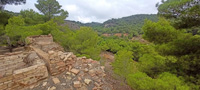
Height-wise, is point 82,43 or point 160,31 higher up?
point 160,31

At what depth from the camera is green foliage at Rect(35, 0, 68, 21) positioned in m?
13.5

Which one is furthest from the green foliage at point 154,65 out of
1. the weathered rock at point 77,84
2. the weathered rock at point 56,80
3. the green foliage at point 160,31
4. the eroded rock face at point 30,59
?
the eroded rock face at point 30,59

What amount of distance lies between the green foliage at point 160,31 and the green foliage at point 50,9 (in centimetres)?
1373

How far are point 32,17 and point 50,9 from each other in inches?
123

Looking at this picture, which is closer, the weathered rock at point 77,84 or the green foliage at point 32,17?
Answer: the weathered rock at point 77,84

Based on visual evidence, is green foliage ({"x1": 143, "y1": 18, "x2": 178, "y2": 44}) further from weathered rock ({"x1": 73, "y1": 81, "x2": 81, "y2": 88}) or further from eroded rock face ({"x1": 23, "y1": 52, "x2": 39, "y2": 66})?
eroded rock face ({"x1": 23, "y1": 52, "x2": 39, "y2": 66})

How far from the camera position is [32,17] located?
45.1ft

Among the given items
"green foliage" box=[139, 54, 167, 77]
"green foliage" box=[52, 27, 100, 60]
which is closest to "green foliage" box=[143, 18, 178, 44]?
"green foliage" box=[139, 54, 167, 77]

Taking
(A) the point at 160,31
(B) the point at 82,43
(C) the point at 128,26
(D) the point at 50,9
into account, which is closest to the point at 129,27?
(C) the point at 128,26

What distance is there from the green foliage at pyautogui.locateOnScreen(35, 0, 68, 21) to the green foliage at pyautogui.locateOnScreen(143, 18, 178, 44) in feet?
45.0

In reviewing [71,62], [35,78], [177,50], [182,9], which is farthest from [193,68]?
[35,78]

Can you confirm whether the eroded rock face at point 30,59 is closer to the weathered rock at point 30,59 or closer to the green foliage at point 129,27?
the weathered rock at point 30,59

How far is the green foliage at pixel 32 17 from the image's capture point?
41.4 ft

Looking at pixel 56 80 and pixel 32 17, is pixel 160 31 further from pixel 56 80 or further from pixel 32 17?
pixel 32 17
